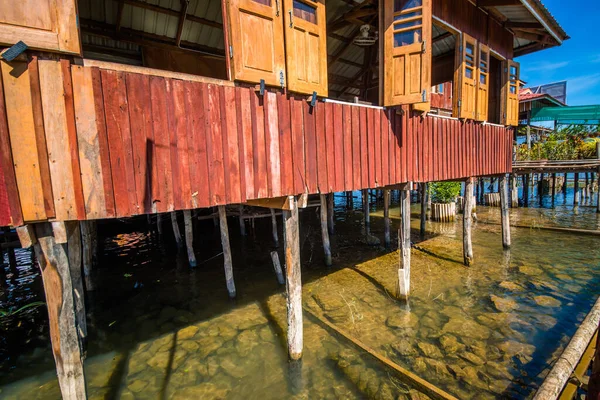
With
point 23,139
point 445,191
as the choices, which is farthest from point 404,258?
point 445,191

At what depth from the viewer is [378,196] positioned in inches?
965

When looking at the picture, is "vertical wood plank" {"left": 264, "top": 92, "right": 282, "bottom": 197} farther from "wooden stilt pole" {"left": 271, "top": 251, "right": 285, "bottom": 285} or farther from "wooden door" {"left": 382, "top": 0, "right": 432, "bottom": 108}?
"wooden stilt pole" {"left": 271, "top": 251, "right": 285, "bottom": 285}

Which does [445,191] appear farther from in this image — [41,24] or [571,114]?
[41,24]

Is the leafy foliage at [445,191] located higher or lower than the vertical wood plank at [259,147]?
lower

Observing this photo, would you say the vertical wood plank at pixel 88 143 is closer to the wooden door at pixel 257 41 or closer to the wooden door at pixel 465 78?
the wooden door at pixel 257 41

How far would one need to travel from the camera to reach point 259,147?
426 cm

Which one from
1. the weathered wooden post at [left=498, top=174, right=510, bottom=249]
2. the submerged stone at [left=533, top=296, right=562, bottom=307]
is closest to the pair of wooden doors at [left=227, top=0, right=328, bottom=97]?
the submerged stone at [left=533, top=296, right=562, bottom=307]

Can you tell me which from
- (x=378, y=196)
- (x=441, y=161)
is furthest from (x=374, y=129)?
(x=378, y=196)

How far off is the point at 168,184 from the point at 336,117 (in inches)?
123

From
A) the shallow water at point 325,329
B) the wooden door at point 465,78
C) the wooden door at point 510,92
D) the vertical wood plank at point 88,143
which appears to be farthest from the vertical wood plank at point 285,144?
the wooden door at point 510,92

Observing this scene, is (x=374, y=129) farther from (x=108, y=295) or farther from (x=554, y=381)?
(x=108, y=295)

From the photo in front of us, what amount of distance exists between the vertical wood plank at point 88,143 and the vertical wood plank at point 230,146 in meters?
1.46

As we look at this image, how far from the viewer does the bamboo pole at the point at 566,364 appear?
3.02m

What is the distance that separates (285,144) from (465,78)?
21.3 ft
